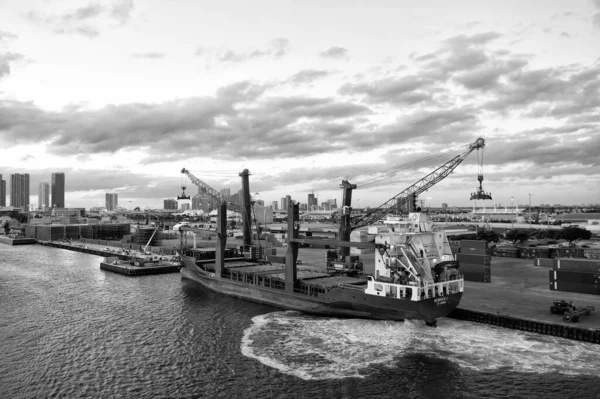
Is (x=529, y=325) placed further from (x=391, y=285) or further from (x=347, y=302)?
(x=347, y=302)

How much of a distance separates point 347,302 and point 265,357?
1030cm

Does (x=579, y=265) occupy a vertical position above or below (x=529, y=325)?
above

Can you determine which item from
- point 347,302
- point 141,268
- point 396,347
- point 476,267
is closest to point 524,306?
point 476,267

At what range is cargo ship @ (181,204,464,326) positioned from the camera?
1246 inches

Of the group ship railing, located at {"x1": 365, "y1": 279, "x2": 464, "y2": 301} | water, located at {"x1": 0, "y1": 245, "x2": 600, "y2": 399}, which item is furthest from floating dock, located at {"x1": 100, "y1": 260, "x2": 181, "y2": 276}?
ship railing, located at {"x1": 365, "y1": 279, "x2": 464, "y2": 301}

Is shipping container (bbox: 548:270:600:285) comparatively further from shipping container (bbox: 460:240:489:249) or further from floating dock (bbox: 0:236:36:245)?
floating dock (bbox: 0:236:36:245)

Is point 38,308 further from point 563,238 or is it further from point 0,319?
point 563,238

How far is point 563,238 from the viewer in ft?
332

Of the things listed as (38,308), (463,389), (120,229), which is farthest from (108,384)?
(120,229)

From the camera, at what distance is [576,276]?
41.4 meters

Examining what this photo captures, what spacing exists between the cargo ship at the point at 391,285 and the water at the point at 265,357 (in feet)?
4.42

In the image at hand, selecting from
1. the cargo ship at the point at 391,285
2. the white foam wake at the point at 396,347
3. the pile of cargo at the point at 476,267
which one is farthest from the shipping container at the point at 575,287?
the white foam wake at the point at 396,347

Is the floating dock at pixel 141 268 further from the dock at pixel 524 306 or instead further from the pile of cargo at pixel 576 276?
the pile of cargo at pixel 576 276

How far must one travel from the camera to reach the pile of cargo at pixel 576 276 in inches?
1602
